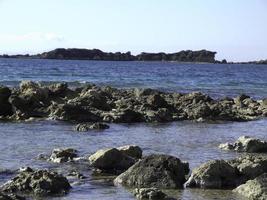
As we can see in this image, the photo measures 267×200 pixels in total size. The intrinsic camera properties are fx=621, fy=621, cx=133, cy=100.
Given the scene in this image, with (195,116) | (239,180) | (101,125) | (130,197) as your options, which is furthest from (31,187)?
(195,116)

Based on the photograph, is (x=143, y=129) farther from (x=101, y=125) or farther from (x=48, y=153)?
(x=48, y=153)

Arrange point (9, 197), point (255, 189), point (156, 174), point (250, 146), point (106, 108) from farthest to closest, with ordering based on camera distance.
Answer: point (106, 108) → point (250, 146) → point (156, 174) → point (255, 189) → point (9, 197)

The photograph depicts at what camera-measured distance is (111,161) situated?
45.5 ft

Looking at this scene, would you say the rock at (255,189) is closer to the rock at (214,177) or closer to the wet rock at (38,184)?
the rock at (214,177)

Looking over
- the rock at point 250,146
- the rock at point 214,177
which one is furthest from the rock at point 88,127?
the rock at point 214,177

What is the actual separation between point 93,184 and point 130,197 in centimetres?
145

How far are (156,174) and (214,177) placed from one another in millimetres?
1160

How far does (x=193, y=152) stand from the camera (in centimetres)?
1697

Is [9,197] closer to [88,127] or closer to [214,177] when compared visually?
[214,177]

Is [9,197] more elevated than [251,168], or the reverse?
[251,168]

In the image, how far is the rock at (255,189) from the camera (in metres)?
11.2

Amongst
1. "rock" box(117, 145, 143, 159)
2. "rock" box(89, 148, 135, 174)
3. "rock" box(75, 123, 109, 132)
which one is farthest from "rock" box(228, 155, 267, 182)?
"rock" box(75, 123, 109, 132)

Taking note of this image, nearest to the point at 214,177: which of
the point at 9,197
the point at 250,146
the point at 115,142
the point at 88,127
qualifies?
the point at 9,197

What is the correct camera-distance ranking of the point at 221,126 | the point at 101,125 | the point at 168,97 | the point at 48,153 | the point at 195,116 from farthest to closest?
the point at 168,97, the point at 195,116, the point at 221,126, the point at 101,125, the point at 48,153
